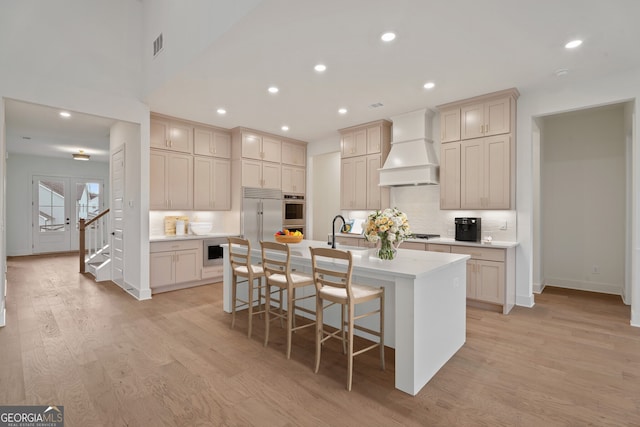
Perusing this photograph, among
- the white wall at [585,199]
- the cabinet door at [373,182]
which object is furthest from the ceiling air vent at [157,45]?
the white wall at [585,199]

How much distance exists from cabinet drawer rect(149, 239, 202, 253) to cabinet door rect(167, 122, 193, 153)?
1.57 meters

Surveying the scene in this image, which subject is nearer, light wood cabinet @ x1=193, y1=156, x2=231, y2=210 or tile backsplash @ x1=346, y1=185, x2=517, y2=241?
tile backsplash @ x1=346, y1=185, x2=517, y2=241

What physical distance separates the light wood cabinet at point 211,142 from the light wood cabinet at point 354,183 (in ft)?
7.43

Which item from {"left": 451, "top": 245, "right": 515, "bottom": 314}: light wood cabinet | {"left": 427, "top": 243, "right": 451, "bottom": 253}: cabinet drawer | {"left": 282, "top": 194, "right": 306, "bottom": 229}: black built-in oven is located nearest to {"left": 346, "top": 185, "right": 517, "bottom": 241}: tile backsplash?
{"left": 451, "top": 245, "right": 515, "bottom": 314}: light wood cabinet

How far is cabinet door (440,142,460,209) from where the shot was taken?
15.0 ft

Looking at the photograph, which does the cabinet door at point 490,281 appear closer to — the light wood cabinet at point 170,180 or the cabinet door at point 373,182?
the cabinet door at point 373,182

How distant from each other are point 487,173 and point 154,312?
478 cm

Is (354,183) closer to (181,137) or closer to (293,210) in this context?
(293,210)

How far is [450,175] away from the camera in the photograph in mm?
4637

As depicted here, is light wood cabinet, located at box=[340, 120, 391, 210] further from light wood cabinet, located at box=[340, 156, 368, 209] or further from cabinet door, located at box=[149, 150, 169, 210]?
cabinet door, located at box=[149, 150, 169, 210]

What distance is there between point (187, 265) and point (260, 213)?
1640 mm

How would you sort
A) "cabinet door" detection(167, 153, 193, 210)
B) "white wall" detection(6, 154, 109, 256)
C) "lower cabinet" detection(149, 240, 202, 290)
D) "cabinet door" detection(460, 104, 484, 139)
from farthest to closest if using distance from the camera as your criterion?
1. "white wall" detection(6, 154, 109, 256)
2. "cabinet door" detection(167, 153, 193, 210)
3. "lower cabinet" detection(149, 240, 202, 290)
4. "cabinet door" detection(460, 104, 484, 139)

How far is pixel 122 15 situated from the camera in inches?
175

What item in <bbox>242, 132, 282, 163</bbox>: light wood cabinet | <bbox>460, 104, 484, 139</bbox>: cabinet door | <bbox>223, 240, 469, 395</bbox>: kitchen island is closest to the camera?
<bbox>223, 240, 469, 395</bbox>: kitchen island
